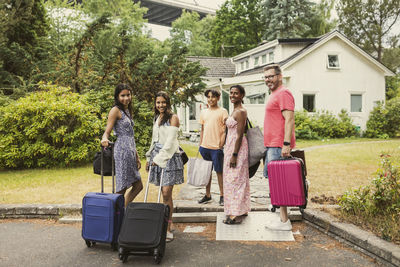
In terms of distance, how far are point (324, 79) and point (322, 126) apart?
3.91 m

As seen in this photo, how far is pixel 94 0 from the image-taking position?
1344 inches

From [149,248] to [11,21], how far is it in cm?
1201

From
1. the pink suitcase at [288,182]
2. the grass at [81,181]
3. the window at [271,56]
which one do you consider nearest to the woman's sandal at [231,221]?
the pink suitcase at [288,182]

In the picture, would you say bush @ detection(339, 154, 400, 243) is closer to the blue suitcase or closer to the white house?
the blue suitcase

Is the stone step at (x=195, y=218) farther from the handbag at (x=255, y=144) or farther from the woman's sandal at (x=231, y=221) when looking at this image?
the handbag at (x=255, y=144)

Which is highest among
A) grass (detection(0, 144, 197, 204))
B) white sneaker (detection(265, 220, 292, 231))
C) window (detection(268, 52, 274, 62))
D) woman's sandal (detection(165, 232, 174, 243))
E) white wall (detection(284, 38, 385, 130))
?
window (detection(268, 52, 274, 62))

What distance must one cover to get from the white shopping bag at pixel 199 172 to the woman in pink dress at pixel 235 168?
0.50 metres

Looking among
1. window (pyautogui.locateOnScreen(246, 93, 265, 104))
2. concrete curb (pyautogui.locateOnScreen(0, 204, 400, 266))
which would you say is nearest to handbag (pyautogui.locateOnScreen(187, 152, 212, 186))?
concrete curb (pyautogui.locateOnScreen(0, 204, 400, 266))

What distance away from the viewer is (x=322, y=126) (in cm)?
1855

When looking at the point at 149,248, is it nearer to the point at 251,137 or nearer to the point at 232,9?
the point at 251,137

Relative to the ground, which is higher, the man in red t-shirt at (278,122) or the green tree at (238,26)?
the green tree at (238,26)

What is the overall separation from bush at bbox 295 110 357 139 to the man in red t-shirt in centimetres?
1431

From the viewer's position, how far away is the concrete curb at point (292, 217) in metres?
3.48

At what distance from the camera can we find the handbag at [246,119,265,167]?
4.58 meters
